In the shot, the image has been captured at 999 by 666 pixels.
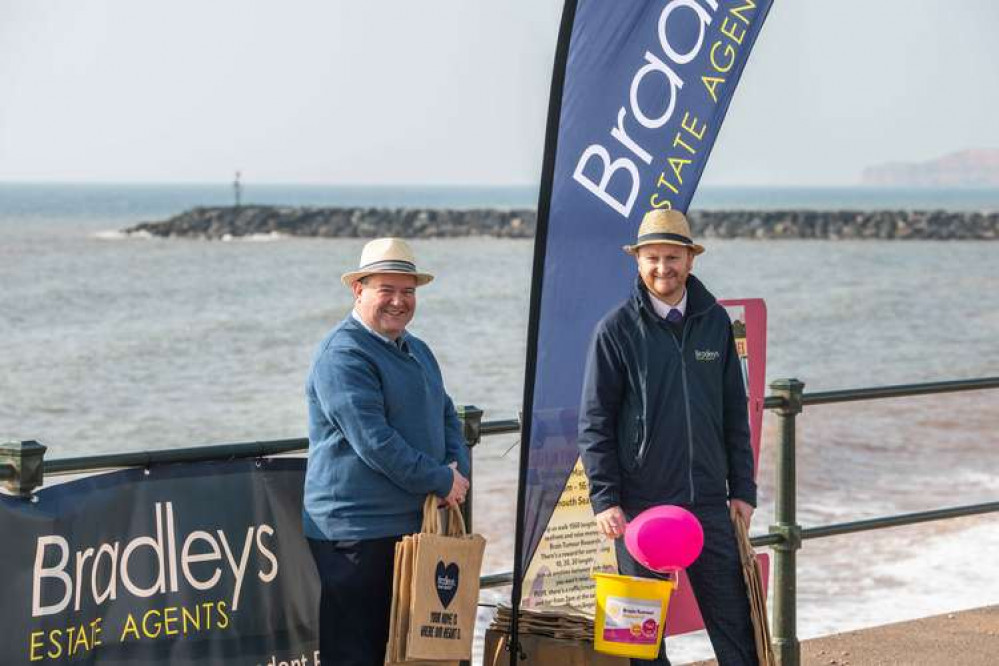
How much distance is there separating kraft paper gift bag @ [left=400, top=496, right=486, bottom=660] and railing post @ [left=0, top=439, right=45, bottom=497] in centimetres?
106

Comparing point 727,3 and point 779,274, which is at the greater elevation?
point 779,274

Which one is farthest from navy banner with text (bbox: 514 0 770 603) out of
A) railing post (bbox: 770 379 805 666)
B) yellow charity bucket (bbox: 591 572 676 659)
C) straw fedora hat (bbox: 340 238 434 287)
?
railing post (bbox: 770 379 805 666)

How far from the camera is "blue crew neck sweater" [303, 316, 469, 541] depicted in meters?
4.10

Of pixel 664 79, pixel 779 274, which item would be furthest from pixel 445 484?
pixel 779 274

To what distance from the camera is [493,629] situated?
461 cm

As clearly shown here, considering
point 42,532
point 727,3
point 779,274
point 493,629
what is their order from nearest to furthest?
point 42,532, point 493,629, point 727,3, point 779,274

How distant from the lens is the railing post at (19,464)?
4.04 meters

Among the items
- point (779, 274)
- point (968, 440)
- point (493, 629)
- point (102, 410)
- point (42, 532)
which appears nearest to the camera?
point (42, 532)

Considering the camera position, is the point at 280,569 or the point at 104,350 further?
the point at 104,350

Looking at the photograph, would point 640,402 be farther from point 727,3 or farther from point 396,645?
point 727,3

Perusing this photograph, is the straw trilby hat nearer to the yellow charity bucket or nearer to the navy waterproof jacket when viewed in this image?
the navy waterproof jacket

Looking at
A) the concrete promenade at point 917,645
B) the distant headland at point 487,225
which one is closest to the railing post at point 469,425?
the concrete promenade at point 917,645

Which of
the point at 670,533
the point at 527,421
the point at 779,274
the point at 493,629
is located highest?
the point at 779,274

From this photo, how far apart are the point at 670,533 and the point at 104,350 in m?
35.1
